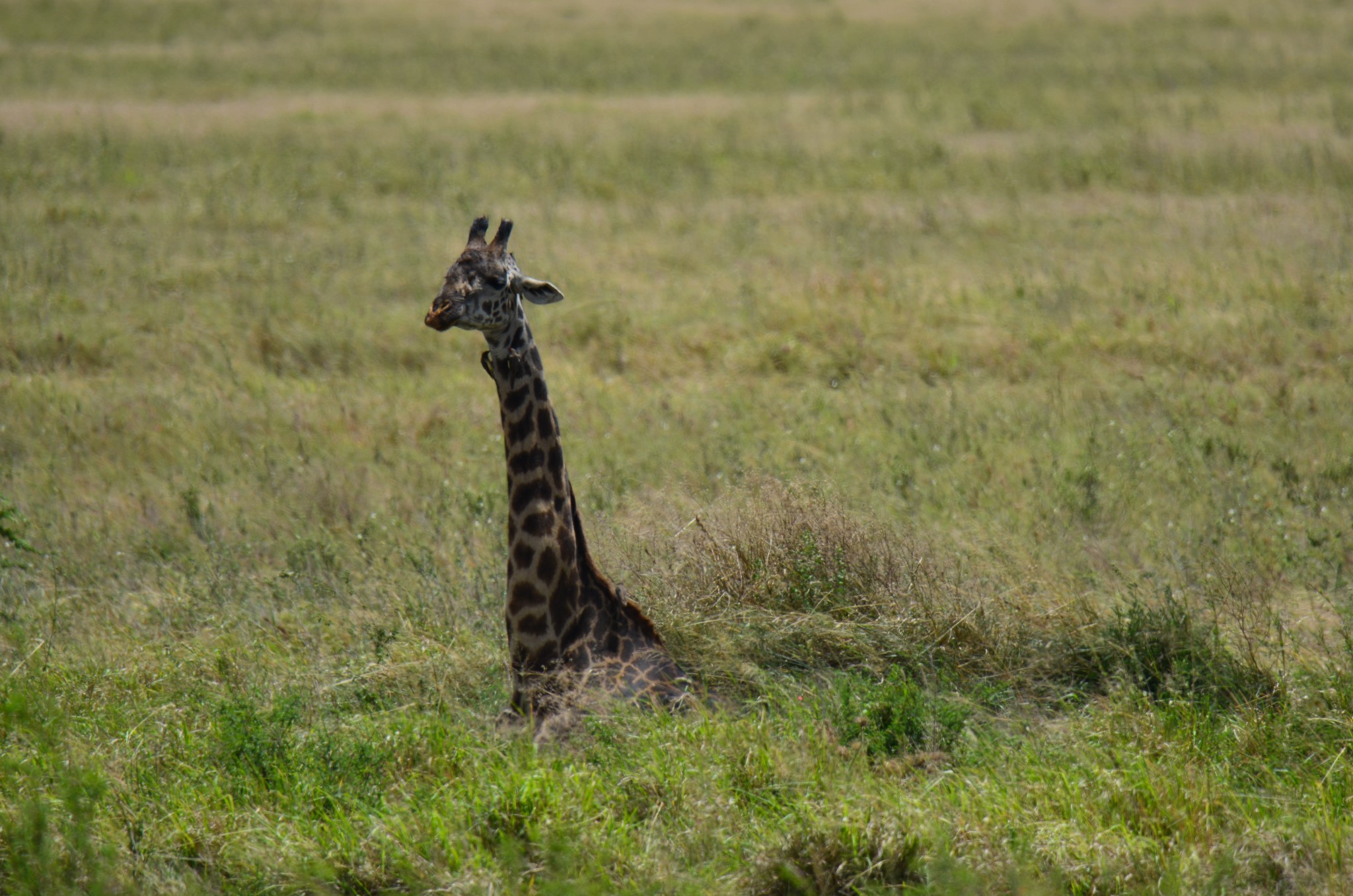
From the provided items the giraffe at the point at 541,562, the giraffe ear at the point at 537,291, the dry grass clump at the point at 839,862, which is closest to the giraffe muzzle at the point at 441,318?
the giraffe at the point at 541,562

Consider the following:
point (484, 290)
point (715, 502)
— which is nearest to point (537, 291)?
point (484, 290)

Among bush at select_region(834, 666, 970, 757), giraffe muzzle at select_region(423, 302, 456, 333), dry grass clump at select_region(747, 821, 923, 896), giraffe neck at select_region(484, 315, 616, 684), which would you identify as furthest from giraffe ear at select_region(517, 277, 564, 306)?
dry grass clump at select_region(747, 821, 923, 896)

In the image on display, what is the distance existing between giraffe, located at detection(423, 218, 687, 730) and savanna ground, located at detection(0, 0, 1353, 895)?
0.27 metres

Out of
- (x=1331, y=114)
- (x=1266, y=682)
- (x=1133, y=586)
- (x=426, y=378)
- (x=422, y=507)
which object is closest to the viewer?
(x=1266, y=682)

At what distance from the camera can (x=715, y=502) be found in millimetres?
5941

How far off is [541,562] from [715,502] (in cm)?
143

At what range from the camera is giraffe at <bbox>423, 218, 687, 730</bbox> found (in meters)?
4.61

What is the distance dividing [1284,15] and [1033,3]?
27.2ft

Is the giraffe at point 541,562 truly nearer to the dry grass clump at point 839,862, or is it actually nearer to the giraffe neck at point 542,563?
the giraffe neck at point 542,563

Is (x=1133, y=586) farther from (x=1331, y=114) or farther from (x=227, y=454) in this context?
(x=1331, y=114)

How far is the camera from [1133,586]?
17.6ft

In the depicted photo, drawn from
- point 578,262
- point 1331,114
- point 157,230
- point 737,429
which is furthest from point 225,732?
point 1331,114

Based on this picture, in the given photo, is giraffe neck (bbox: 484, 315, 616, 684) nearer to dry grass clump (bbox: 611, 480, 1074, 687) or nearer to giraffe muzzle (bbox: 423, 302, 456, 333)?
giraffe muzzle (bbox: 423, 302, 456, 333)

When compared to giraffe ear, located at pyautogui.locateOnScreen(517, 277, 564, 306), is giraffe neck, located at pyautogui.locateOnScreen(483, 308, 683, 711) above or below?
below
